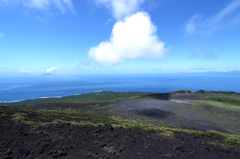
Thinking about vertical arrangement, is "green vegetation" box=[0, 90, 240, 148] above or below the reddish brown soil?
below

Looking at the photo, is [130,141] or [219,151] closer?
[219,151]

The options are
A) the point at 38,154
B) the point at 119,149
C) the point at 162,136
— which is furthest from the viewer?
the point at 162,136

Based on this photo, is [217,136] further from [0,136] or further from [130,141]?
[0,136]

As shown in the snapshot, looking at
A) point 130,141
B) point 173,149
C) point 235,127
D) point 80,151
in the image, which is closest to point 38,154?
point 80,151

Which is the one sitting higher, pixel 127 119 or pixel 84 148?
pixel 84 148

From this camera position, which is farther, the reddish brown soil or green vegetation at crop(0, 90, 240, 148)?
green vegetation at crop(0, 90, 240, 148)

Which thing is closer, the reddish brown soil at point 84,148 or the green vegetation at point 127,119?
the reddish brown soil at point 84,148

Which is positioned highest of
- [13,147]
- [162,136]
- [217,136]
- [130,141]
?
[13,147]

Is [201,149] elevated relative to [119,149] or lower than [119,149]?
lower

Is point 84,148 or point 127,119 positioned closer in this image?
point 84,148

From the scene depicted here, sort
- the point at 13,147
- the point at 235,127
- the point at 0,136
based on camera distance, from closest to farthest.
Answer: the point at 13,147 < the point at 0,136 < the point at 235,127

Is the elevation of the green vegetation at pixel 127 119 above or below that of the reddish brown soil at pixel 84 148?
below
